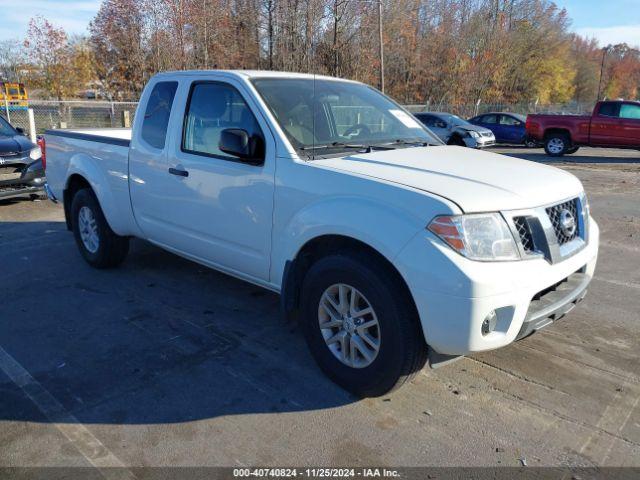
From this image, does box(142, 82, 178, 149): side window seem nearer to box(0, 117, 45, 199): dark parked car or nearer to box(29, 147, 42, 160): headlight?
box(0, 117, 45, 199): dark parked car

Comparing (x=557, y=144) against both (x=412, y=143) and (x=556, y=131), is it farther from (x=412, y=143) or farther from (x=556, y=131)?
(x=412, y=143)

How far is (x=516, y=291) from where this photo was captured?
110 inches

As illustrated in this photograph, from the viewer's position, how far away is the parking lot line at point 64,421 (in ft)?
9.13

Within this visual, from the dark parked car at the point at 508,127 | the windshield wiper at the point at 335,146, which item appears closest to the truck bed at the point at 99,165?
the windshield wiper at the point at 335,146

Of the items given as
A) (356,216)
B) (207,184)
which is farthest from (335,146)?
(207,184)

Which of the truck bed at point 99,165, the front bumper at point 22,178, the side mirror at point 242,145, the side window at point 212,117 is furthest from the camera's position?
the front bumper at point 22,178

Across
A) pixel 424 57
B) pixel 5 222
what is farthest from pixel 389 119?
pixel 424 57

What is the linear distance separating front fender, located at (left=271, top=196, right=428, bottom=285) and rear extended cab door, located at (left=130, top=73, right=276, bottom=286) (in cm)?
25

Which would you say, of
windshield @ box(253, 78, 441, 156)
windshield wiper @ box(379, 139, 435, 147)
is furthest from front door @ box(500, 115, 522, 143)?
windshield wiper @ box(379, 139, 435, 147)

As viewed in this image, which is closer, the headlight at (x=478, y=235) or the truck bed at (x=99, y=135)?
the headlight at (x=478, y=235)

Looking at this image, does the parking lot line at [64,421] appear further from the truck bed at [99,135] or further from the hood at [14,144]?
the hood at [14,144]

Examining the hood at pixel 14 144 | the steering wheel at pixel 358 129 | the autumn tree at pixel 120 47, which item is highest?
the autumn tree at pixel 120 47

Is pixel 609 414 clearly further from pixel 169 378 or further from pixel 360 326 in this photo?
pixel 169 378

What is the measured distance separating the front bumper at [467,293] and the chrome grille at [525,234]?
9 centimetres
